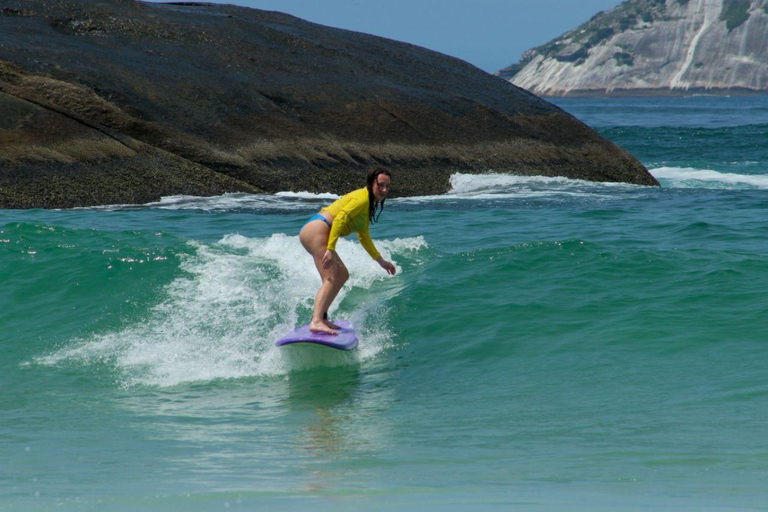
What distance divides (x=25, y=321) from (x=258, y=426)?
4.43 metres

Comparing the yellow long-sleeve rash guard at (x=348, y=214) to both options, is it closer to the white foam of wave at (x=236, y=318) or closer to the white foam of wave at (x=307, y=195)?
the white foam of wave at (x=236, y=318)

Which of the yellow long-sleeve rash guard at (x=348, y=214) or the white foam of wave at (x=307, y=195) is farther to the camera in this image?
the white foam of wave at (x=307, y=195)

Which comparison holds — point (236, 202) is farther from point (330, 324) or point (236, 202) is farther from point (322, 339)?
point (322, 339)

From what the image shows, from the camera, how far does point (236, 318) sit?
9789mm

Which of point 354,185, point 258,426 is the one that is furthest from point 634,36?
point 258,426

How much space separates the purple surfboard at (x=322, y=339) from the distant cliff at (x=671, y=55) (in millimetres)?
154962

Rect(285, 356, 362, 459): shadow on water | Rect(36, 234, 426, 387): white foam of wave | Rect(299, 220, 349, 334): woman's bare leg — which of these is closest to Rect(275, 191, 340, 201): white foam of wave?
Rect(36, 234, 426, 387): white foam of wave

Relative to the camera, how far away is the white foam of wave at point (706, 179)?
22.3 meters

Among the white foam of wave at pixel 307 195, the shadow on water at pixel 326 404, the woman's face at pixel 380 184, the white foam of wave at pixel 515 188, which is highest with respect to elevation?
the woman's face at pixel 380 184

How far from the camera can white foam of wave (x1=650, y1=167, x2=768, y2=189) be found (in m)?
22.3

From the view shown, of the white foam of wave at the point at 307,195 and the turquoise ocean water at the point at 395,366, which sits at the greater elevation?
the white foam of wave at the point at 307,195

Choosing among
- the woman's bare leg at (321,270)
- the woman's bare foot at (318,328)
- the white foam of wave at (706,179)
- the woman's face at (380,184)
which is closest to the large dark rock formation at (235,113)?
the white foam of wave at (706,179)

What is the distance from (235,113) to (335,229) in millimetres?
9794

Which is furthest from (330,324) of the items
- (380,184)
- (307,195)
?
(307,195)
